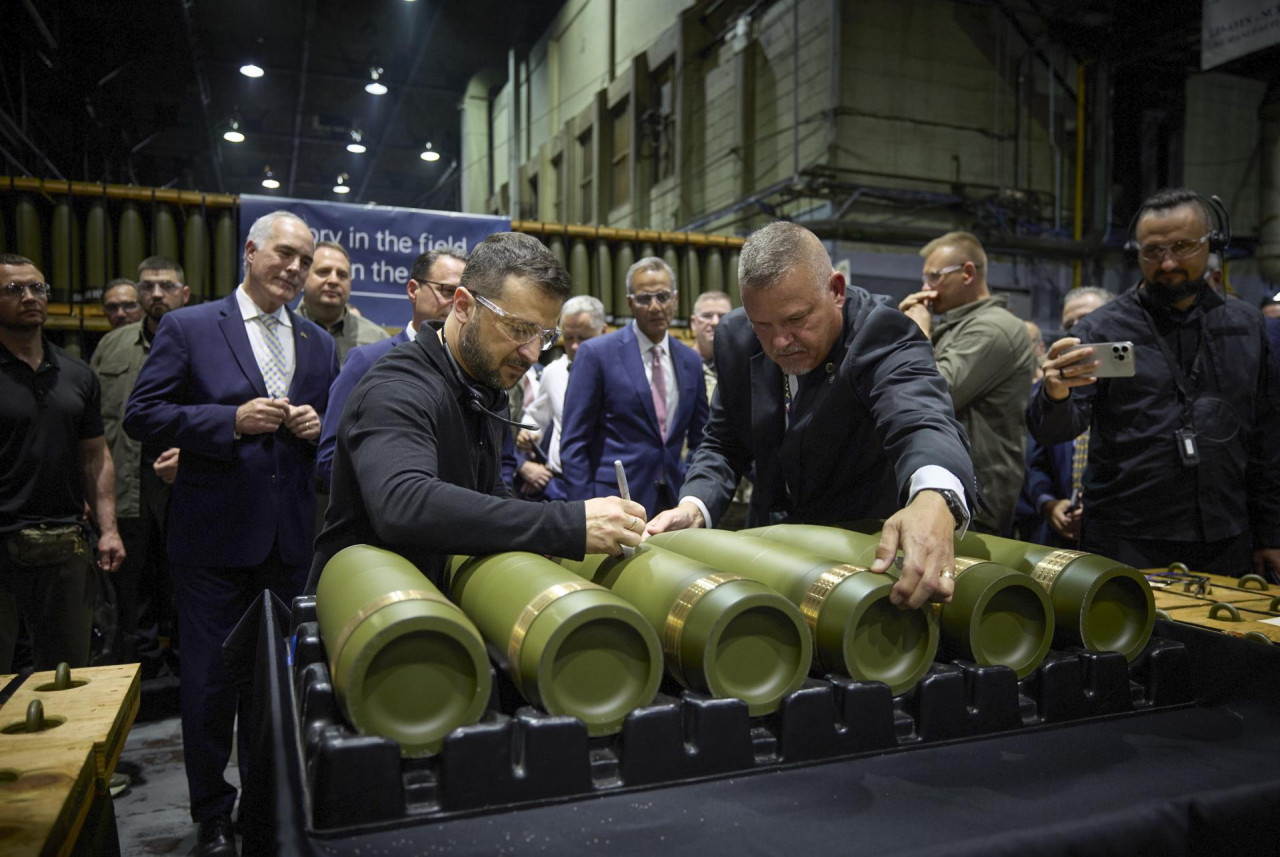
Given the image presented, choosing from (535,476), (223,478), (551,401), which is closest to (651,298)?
(551,401)

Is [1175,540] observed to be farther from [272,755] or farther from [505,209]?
[505,209]

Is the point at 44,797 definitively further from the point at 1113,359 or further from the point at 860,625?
the point at 1113,359

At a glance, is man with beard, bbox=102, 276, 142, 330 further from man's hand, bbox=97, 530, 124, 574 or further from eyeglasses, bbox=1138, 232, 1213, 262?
eyeglasses, bbox=1138, 232, 1213, 262

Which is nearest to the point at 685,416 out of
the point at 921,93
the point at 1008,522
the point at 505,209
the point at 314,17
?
the point at 1008,522

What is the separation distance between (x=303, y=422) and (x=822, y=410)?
70.2 inches

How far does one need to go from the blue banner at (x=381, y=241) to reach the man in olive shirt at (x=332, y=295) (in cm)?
97

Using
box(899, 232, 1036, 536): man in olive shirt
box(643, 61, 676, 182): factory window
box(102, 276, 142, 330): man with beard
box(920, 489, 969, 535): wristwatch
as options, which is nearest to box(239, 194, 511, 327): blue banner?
box(102, 276, 142, 330): man with beard

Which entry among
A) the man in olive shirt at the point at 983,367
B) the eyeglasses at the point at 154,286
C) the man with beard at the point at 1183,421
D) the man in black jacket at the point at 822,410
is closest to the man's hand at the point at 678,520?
the man in black jacket at the point at 822,410

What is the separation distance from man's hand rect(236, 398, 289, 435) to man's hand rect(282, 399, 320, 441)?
5 centimetres

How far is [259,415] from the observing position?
2846 mm

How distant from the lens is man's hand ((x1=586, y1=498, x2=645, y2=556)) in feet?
4.89

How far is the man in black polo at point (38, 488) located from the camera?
326 cm

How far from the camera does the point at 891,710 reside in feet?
4.14

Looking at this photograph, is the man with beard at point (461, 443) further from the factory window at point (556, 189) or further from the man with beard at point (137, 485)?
the factory window at point (556, 189)
